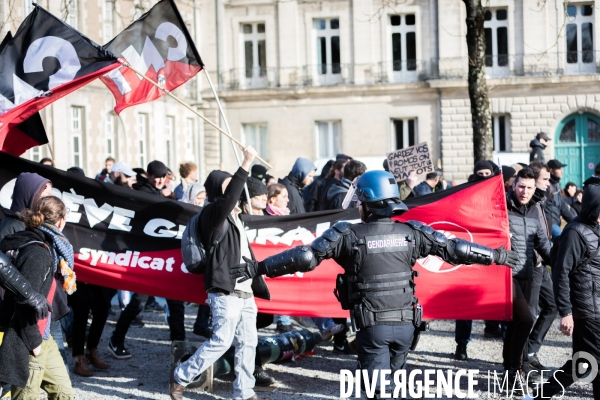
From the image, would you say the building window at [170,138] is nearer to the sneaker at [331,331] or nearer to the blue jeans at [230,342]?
→ the sneaker at [331,331]

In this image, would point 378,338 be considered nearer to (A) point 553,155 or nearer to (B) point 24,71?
(B) point 24,71

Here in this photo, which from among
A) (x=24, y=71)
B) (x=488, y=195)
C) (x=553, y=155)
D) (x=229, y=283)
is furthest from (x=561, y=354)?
(x=553, y=155)

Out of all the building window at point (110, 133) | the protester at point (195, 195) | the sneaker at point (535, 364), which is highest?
the building window at point (110, 133)

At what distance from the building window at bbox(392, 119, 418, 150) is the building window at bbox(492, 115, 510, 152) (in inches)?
131

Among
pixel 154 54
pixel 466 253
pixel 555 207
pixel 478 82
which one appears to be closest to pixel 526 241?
pixel 466 253

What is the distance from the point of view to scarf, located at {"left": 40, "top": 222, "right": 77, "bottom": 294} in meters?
5.64

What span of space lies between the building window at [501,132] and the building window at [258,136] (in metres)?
9.95

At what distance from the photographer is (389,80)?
1433 inches

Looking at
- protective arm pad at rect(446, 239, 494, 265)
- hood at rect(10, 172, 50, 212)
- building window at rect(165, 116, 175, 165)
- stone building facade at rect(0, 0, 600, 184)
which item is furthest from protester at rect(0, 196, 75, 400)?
building window at rect(165, 116, 175, 165)

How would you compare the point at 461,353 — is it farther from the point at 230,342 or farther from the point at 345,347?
the point at 230,342

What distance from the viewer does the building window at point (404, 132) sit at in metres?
36.4

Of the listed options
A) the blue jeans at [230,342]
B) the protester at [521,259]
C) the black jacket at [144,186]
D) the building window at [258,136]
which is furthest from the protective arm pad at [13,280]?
the building window at [258,136]

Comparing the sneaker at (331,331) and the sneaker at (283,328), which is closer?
the sneaker at (331,331)

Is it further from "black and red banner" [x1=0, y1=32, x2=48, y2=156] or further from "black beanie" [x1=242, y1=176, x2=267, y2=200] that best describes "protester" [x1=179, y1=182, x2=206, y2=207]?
"black and red banner" [x1=0, y1=32, x2=48, y2=156]
